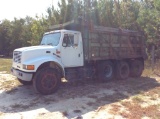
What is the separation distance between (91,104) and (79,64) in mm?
2659

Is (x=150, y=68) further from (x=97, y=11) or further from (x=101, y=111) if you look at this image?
(x=101, y=111)

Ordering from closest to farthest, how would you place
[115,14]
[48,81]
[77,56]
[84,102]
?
[84,102], [48,81], [77,56], [115,14]

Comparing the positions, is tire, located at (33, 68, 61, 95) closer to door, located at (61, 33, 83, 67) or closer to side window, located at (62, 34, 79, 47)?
door, located at (61, 33, 83, 67)

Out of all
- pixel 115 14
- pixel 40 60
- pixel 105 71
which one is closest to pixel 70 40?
pixel 40 60

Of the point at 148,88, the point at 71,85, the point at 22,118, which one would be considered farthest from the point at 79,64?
the point at 22,118

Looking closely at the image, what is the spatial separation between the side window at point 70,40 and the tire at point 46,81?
132 centimetres

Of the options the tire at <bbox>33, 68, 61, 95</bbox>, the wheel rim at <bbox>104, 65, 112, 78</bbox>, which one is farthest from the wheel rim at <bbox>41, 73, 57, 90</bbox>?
the wheel rim at <bbox>104, 65, 112, 78</bbox>

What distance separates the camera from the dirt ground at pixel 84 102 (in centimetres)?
607

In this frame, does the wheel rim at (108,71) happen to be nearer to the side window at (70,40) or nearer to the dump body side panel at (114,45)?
the dump body side panel at (114,45)

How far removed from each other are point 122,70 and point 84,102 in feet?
16.0

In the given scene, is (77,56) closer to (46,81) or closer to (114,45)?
(46,81)

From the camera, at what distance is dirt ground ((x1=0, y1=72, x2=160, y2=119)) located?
19.9ft

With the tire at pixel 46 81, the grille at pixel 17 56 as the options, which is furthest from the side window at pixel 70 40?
the grille at pixel 17 56

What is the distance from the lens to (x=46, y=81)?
309 inches
